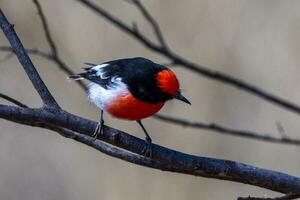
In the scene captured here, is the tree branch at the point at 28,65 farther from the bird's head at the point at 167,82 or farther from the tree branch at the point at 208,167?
the bird's head at the point at 167,82

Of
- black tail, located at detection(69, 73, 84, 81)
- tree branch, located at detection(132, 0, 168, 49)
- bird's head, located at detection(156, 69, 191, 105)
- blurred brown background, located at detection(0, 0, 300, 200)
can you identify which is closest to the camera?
tree branch, located at detection(132, 0, 168, 49)

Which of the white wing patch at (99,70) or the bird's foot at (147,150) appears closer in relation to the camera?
the bird's foot at (147,150)

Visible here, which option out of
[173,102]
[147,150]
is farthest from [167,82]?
[173,102]

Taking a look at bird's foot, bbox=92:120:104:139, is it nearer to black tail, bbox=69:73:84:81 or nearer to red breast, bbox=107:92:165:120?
red breast, bbox=107:92:165:120

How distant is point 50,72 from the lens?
4039 mm

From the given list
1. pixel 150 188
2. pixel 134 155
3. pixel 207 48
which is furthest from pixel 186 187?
pixel 134 155

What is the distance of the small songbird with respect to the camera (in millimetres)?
1844

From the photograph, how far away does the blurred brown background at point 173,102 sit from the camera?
3748 mm

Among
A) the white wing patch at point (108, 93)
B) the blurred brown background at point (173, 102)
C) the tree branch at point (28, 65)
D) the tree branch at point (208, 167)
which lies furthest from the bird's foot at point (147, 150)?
the blurred brown background at point (173, 102)

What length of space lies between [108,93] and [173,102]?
6.23 ft

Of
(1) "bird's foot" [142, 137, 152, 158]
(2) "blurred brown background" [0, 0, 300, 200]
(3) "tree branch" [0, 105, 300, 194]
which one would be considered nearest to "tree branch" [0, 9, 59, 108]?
(3) "tree branch" [0, 105, 300, 194]

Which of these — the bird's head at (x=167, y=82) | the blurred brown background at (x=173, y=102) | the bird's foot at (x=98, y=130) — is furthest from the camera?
the blurred brown background at (x=173, y=102)

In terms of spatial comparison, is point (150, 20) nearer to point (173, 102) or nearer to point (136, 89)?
point (136, 89)

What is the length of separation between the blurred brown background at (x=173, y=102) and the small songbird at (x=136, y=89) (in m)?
1.81
